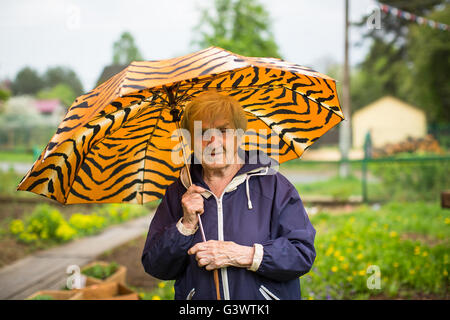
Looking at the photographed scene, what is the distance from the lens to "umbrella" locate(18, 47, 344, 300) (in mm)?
1583

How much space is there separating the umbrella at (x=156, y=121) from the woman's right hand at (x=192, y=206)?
7.8 inches

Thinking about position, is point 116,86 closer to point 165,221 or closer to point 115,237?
point 165,221

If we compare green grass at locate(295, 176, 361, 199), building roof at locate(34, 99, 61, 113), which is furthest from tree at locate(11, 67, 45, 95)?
green grass at locate(295, 176, 361, 199)

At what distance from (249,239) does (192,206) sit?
293 mm

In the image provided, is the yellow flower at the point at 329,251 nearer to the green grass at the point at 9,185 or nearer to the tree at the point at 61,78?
the green grass at the point at 9,185

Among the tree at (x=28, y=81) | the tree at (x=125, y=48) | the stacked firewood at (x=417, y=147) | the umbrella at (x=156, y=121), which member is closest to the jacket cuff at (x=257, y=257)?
the umbrella at (x=156, y=121)

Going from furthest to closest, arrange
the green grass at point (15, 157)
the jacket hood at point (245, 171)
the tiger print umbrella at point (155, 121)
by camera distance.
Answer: the green grass at point (15, 157)
the jacket hood at point (245, 171)
the tiger print umbrella at point (155, 121)

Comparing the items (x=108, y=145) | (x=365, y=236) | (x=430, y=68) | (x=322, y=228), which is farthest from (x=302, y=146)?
(x=430, y=68)

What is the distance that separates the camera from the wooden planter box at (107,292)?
3.32 meters

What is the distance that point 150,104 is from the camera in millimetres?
1947

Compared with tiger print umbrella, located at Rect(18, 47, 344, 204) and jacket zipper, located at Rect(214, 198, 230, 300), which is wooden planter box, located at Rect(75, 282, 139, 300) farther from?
jacket zipper, located at Rect(214, 198, 230, 300)

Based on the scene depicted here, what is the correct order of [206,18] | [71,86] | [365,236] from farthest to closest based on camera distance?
1. [71,86]
2. [206,18]
3. [365,236]

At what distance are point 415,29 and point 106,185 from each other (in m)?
30.4
